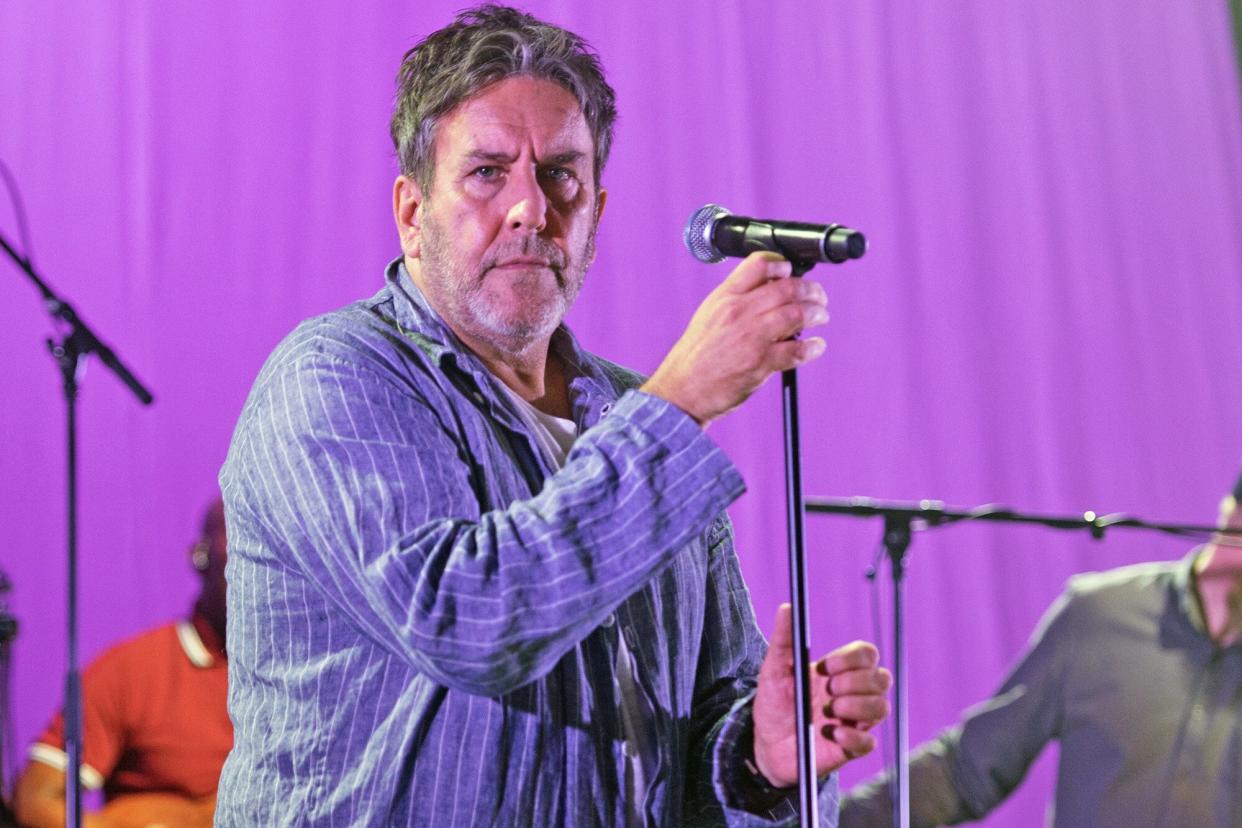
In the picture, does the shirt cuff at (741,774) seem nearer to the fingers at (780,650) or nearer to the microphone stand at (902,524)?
the fingers at (780,650)

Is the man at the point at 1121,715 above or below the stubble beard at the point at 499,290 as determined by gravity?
below

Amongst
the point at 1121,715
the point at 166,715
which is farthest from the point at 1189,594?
the point at 166,715

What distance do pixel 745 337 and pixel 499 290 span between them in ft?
1.60

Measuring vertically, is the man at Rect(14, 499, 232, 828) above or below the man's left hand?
below

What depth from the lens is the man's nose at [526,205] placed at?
1548 millimetres

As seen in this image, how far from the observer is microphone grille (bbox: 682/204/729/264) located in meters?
1.29

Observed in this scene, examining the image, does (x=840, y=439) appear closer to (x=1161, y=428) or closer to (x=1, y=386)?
(x=1161, y=428)

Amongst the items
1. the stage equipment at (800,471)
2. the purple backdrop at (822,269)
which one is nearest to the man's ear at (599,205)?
the stage equipment at (800,471)

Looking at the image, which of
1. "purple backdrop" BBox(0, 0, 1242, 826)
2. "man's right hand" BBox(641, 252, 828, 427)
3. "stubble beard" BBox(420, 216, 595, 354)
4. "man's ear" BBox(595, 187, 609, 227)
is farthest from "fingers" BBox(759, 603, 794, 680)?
"purple backdrop" BBox(0, 0, 1242, 826)

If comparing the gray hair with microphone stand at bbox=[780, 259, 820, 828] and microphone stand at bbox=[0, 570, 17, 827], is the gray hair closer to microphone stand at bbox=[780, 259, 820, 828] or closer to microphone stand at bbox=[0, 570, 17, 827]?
microphone stand at bbox=[780, 259, 820, 828]

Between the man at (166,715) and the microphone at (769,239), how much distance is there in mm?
2011

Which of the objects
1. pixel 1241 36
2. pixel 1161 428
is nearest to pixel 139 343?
pixel 1161 428

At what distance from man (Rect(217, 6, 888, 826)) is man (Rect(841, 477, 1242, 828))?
5.08 feet

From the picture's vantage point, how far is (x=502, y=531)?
1156mm
